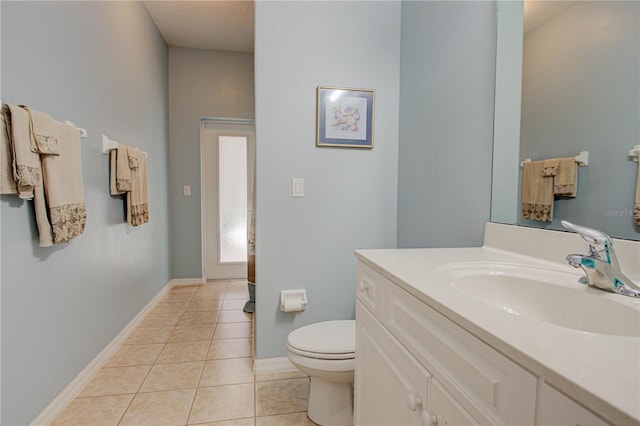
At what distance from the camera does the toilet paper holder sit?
1880 mm

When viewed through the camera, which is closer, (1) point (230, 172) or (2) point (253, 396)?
(2) point (253, 396)

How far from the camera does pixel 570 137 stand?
3.16 feet

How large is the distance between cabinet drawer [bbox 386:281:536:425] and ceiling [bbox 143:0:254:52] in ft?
9.82

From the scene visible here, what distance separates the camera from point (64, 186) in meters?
1.48

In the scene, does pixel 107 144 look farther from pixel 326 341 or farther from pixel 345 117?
pixel 326 341

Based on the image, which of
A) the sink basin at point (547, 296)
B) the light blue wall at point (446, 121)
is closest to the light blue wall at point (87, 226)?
the sink basin at point (547, 296)

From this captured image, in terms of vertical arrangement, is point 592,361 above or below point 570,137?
below

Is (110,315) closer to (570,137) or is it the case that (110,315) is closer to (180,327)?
(180,327)

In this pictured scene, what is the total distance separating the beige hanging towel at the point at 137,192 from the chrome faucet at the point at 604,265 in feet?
8.51

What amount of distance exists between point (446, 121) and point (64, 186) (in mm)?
1837

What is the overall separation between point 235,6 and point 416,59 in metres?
1.88

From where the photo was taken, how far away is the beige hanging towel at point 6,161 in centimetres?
118

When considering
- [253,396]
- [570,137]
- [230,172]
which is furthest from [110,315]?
[570,137]

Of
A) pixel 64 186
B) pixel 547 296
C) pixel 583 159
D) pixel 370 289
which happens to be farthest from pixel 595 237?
pixel 64 186
